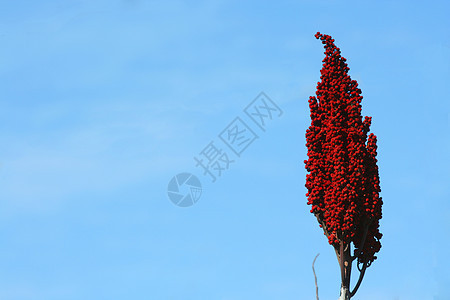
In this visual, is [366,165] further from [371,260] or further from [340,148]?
[371,260]

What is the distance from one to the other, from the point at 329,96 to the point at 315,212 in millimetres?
3666

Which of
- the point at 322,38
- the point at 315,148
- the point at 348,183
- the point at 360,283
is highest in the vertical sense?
the point at 322,38

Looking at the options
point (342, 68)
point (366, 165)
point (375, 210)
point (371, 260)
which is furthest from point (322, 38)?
point (371, 260)

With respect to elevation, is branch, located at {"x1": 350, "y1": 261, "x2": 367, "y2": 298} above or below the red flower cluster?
below

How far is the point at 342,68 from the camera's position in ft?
69.6

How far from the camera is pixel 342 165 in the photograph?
20406 millimetres

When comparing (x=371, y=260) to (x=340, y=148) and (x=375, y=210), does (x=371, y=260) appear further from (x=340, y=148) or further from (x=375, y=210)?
(x=340, y=148)

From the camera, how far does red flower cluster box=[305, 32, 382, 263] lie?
2031 centimetres

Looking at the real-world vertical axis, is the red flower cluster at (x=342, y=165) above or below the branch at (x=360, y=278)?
above

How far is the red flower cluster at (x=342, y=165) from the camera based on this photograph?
20312 mm

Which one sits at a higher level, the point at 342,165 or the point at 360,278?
the point at 342,165

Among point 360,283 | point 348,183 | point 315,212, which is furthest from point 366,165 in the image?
point 360,283

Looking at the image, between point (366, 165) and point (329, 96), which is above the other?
point (329, 96)

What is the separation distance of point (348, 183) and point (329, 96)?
2.84 metres
